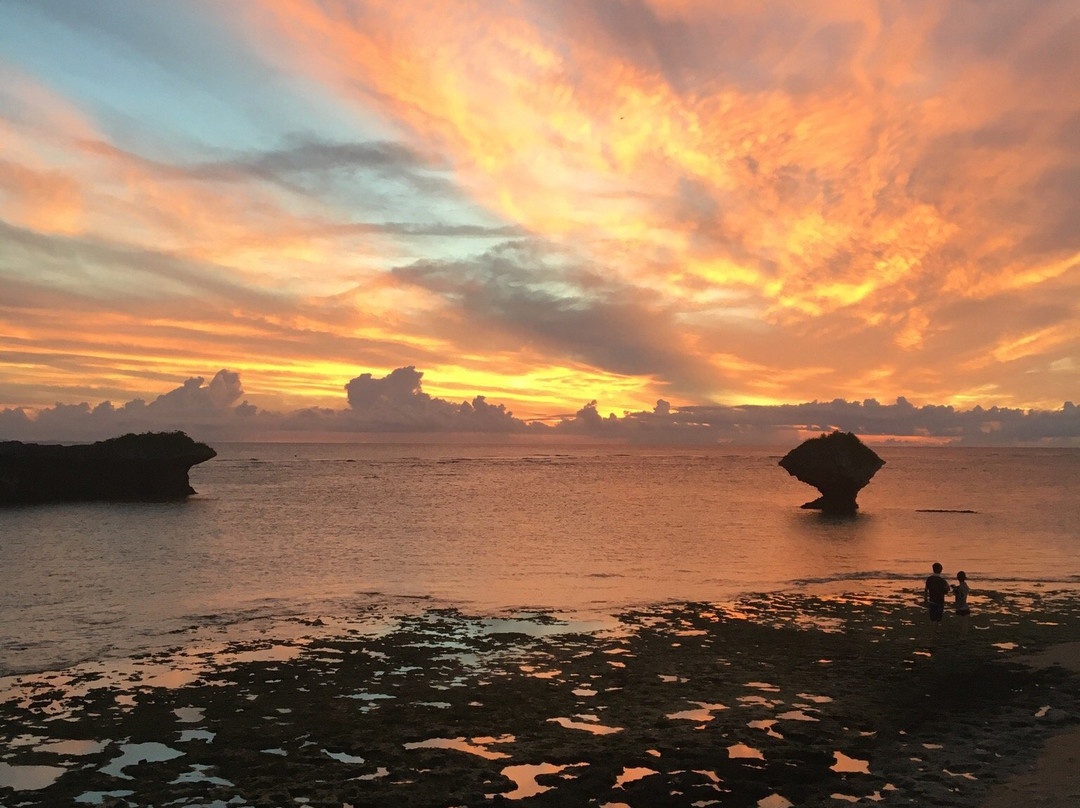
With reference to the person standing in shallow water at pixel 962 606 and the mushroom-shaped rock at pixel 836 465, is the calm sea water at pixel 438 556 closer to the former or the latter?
the mushroom-shaped rock at pixel 836 465

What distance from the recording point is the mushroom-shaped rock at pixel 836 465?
76500 mm

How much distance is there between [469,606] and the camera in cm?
3081

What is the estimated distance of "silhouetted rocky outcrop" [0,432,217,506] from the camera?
87562 mm

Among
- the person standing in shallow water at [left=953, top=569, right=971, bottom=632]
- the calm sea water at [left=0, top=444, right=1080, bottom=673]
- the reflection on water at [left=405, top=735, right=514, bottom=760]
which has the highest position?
the person standing in shallow water at [left=953, top=569, right=971, bottom=632]

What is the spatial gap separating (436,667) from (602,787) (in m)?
9.00

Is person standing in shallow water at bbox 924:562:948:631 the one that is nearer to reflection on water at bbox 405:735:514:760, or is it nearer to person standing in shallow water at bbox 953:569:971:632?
person standing in shallow water at bbox 953:569:971:632

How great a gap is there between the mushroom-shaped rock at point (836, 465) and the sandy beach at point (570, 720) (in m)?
52.5

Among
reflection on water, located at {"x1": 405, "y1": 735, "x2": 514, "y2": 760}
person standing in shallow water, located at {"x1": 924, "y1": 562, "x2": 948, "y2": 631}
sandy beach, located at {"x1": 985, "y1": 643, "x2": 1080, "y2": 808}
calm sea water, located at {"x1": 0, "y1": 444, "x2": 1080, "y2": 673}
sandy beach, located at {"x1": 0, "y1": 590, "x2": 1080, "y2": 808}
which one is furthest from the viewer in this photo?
calm sea water, located at {"x1": 0, "y1": 444, "x2": 1080, "y2": 673}

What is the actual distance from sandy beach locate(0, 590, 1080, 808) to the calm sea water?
19.8 feet

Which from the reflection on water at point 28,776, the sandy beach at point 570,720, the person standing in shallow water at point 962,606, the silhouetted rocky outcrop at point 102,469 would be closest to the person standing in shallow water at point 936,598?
the person standing in shallow water at point 962,606

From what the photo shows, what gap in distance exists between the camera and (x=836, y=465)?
76.9 metres

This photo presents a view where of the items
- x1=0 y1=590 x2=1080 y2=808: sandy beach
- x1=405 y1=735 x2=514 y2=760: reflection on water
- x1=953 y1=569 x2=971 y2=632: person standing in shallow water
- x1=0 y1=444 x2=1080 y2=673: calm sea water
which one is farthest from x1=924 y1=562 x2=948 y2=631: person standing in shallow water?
x1=405 y1=735 x2=514 y2=760: reflection on water

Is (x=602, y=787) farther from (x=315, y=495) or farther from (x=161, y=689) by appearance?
(x=315, y=495)

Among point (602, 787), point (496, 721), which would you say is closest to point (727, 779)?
point (602, 787)
